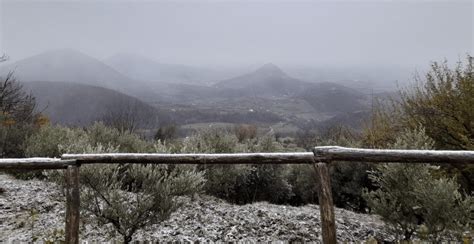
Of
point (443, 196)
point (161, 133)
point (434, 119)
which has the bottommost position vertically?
point (161, 133)

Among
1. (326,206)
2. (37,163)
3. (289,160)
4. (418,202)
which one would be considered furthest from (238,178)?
(37,163)

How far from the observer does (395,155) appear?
4.06 meters

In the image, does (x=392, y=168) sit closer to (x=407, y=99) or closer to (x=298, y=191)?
(x=298, y=191)

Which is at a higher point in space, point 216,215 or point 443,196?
point 443,196

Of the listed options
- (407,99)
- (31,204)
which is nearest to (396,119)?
(407,99)

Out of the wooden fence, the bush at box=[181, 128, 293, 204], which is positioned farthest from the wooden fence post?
the bush at box=[181, 128, 293, 204]

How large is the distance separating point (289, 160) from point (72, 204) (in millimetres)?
2683

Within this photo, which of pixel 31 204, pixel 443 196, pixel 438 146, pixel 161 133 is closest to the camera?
pixel 443 196

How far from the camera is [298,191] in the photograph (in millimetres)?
10031

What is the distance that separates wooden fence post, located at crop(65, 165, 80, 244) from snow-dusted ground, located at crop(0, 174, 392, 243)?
1229 millimetres

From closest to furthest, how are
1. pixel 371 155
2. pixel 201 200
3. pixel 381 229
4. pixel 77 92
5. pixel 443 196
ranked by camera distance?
pixel 371 155 → pixel 443 196 → pixel 381 229 → pixel 201 200 → pixel 77 92

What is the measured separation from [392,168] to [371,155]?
65.4 inches

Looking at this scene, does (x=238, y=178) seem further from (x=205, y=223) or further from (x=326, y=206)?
(x=326, y=206)

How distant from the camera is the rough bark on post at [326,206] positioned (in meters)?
4.09
